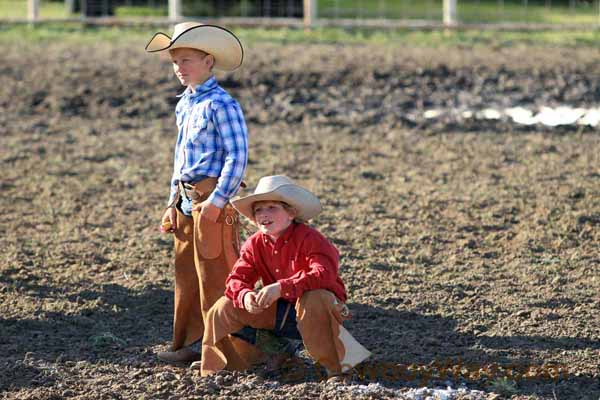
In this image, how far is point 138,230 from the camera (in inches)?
327

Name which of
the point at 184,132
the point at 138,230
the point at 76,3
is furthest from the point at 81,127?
the point at 76,3

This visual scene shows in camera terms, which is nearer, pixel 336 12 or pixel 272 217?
pixel 272 217

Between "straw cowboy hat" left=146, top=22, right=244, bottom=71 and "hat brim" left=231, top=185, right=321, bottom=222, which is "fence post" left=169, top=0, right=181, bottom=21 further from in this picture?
"hat brim" left=231, top=185, right=321, bottom=222

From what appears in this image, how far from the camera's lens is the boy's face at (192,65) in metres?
5.52

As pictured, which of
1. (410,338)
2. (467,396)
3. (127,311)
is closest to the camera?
(467,396)

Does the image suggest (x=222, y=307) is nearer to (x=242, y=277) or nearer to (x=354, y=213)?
(x=242, y=277)

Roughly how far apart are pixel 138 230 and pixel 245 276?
3012 mm

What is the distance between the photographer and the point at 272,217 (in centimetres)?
537

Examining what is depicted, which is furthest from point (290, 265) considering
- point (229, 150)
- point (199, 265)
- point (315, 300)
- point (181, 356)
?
point (181, 356)

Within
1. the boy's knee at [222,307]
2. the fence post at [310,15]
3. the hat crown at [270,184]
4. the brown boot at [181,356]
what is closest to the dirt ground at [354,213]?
the brown boot at [181,356]

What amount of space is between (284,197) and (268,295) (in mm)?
459

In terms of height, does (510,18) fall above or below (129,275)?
above

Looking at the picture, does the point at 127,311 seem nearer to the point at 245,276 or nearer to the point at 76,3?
the point at 245,276

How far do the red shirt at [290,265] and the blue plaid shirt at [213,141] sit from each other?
0.96 ft
